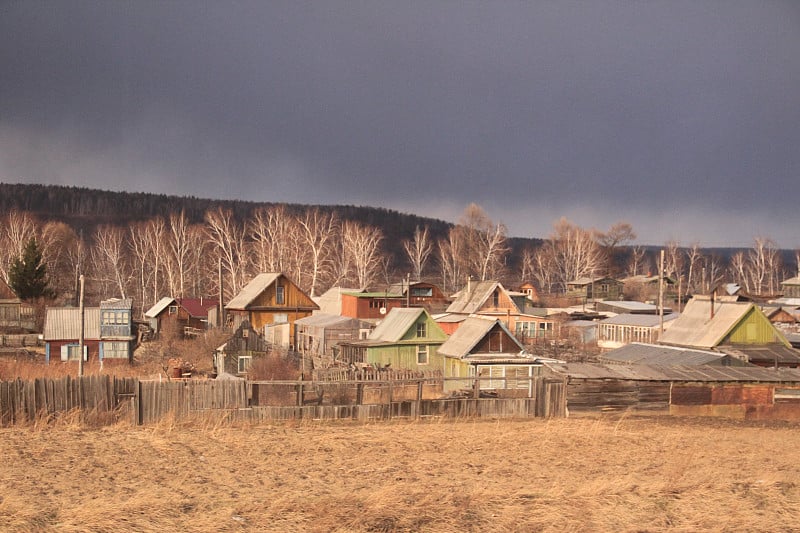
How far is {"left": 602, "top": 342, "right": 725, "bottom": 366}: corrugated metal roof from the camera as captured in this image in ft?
120

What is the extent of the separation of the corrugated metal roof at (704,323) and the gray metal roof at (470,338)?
13101mm

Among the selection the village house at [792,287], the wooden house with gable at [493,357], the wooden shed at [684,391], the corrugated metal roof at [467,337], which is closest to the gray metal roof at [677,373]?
the wooden shed at [684,391]

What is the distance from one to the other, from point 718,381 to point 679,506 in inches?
582

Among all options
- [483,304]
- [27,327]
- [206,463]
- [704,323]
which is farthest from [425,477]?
[27,327]

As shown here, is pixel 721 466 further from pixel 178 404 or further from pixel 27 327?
pixel 27 327

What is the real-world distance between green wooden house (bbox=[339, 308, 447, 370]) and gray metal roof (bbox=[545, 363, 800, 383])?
501 inches

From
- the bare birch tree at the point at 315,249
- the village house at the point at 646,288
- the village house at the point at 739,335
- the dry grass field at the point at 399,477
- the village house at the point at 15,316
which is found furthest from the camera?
the village house at the point at 646,288

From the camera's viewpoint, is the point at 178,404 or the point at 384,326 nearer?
the point at 178,404

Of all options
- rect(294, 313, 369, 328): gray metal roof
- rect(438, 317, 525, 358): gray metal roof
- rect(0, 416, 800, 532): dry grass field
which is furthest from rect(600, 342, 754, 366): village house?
rect(294, 313, 369, 328): gray metal roof

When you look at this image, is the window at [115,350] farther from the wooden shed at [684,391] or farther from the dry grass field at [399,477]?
the wooden shed at [684,391]

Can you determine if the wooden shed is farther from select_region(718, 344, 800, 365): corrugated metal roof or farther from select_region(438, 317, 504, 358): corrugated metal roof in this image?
select_region(718, 344, 800, 365): corrugated metal roof

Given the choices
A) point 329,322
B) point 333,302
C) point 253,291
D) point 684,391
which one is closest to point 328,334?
point 329,322

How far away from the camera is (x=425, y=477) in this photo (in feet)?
59.0

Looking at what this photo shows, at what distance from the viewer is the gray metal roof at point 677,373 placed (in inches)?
1128
